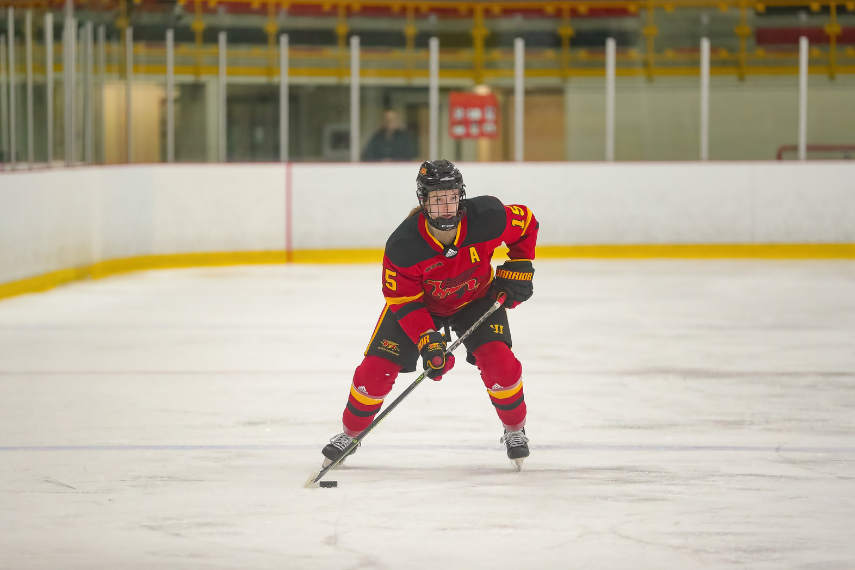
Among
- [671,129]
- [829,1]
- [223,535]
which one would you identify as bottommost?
[223,535]

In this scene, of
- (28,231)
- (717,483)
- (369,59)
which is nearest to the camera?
(717,483)

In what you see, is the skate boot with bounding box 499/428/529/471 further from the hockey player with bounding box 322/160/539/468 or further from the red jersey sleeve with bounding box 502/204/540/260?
the red jersey sleeve with bounding box 502/204/540/260

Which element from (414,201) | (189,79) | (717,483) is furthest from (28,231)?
(717,483)

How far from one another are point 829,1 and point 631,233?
145 inches

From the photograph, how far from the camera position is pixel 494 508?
10.2 ft

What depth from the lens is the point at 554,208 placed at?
33.7 feet

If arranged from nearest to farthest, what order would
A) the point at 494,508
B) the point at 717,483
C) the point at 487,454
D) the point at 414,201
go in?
the point at 494,508 → the point at 717,483 → the point at 487,454 → the point at 414,201

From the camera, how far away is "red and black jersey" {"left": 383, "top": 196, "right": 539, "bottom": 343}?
338 centimetres

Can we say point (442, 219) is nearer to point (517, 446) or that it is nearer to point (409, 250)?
point (409, 250)

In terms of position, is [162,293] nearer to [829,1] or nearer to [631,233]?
[631,233]

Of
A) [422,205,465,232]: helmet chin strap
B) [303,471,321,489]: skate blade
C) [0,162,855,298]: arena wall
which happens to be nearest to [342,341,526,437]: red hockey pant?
[303,471,321,489]: skate blade

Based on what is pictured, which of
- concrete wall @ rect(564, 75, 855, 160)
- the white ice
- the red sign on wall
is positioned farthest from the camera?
the red sign on wall

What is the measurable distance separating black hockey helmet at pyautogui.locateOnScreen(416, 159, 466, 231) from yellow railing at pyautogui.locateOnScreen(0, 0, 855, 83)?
23.7 feet

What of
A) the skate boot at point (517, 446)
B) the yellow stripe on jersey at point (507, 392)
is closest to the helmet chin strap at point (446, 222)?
the yellow stripe on jersey at point (507, 392)
